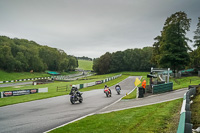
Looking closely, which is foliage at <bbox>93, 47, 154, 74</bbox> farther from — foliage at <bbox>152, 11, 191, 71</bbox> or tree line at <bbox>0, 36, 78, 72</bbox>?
foliage at <bbox>152, 11, 191, 71</bbox>

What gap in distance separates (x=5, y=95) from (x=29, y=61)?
71724mm

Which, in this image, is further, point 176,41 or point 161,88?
point 176,41

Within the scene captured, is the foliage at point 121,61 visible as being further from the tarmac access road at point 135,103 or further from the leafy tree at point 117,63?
the tarmac access road at point 135,103

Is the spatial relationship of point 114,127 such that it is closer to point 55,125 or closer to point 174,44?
point 55,125

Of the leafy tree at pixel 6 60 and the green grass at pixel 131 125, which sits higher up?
the leafy tree at pixel 6 60

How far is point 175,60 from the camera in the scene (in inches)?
1426

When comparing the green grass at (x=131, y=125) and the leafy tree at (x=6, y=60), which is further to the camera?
the leafy tree at (x=6, y=60)

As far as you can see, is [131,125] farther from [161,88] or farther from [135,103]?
[161,88]

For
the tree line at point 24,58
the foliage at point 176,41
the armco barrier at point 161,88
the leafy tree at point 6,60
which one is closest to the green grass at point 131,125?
the armco barrier at point 161,88

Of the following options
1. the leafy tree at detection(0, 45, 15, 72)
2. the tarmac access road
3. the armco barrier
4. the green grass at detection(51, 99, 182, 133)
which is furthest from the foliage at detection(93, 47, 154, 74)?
the green grass at detection(51, 99, 182, 133)

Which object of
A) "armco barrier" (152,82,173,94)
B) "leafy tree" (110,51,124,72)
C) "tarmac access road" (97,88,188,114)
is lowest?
"tarmac access road" (97,88,188,114)

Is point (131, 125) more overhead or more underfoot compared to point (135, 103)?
more overhead

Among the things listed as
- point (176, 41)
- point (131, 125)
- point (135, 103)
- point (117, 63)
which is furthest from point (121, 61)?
point (131, 125)

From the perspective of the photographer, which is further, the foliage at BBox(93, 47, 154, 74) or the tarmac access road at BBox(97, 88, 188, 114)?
the foliage at BBox(93, 47, 154, 74)
